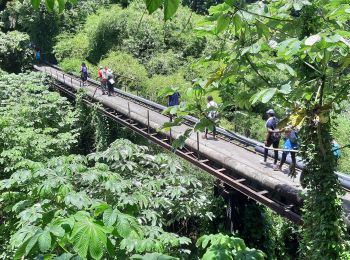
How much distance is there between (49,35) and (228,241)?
1266 inches

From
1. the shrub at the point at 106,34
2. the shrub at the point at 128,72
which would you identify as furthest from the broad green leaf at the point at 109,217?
the shrub at the point at 106,34

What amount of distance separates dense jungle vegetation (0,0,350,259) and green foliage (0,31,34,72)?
1150 centimetres

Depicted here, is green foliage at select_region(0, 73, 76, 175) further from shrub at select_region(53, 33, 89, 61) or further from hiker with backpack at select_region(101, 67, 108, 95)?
shrub at select_region(53, 33, 89, 61)

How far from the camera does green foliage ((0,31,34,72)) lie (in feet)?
86.8

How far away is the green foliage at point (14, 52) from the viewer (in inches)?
1042

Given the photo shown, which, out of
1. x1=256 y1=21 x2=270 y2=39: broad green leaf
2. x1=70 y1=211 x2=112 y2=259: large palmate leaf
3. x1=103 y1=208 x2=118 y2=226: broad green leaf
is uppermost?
x1=256 y1=21 x2=270 y2=39: broad green leaf

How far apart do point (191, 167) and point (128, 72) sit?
12252 millimetres

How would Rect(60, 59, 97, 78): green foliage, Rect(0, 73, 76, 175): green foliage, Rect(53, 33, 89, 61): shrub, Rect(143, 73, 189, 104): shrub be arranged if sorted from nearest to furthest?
Rect(0, 73, 76, 175): green foliage < Rect(143, 73, 189, 104): shrub < Rect(60, 59, 97, 78): green foliage < Rect(53, 33, 89, 61): shrub

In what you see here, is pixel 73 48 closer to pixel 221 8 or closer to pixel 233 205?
pixel 233 205

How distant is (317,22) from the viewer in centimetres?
294

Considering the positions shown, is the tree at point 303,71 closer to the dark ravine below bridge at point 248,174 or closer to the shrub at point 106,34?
the dark ravine below bridge at point 248,174

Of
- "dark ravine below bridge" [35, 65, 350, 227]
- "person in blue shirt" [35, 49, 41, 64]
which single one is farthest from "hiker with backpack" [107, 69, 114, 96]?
"person in blue shirt" [35, 49, 41, 64]

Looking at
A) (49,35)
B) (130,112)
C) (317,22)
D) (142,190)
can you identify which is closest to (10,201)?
(142,190)

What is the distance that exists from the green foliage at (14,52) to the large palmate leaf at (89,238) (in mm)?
26606
